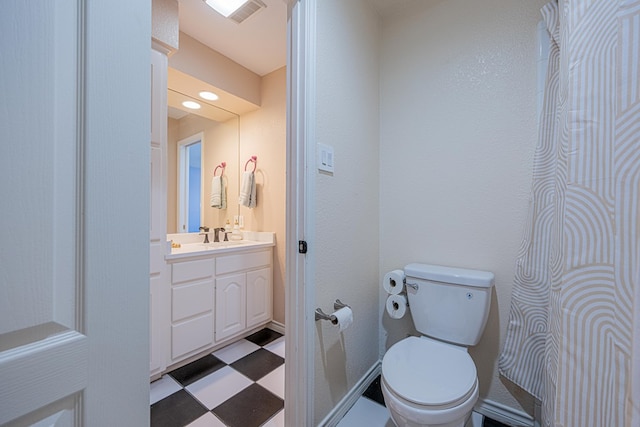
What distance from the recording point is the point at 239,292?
2041mm

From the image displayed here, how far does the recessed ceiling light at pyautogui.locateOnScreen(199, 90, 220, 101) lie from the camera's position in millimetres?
2100

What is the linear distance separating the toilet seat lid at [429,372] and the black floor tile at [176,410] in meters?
1.03

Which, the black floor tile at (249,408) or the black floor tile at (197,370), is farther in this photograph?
the black floor tile at (197,370)

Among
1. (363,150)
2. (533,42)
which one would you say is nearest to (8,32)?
(363,150)

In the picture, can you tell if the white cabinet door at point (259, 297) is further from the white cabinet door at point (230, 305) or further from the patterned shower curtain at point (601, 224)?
the patterned shower curtain at point (601, 224)

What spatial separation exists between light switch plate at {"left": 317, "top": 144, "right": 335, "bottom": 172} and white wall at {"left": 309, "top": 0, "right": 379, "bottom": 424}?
3 centimetres

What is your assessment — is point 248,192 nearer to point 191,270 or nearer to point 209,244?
point 209,244

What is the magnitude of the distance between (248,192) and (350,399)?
1.75m

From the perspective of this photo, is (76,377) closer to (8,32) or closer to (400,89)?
(8,32)

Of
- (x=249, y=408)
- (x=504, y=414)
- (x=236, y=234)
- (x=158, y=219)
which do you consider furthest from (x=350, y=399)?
(x=236, y=234)

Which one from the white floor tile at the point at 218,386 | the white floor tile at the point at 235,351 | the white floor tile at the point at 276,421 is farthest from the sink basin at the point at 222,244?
the white floor tile at the point at 276,421

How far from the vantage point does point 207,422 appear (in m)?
1.29

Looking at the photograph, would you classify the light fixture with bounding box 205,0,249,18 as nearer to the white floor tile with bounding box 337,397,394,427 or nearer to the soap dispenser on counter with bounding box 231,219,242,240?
the soap dispenser on counter with bounding box 231,219,242,240

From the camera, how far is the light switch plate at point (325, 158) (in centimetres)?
116
